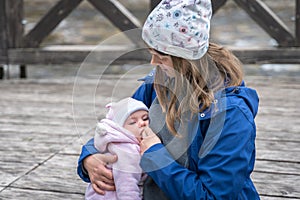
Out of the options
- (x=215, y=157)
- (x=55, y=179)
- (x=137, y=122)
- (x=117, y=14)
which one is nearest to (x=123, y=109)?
(x=137, y=122)

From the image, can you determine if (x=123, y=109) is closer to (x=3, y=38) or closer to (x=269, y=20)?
(x=269, y=20)

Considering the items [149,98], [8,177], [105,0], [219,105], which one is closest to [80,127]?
[149,98]

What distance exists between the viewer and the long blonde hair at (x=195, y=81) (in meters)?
1.63

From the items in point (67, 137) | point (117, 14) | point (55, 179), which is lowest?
point (117, 14)

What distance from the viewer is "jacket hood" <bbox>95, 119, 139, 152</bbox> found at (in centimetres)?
174

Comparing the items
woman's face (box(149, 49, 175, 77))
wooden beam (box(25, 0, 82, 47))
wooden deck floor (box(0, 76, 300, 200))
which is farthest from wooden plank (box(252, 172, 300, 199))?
wooden beam (box(25, 0, 82, 47))

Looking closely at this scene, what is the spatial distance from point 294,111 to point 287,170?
1223 mm

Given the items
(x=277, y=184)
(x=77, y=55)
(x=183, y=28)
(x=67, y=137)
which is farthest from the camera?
(x=77, y=55)

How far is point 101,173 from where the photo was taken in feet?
5.95

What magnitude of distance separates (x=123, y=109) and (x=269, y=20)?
3.16 metres

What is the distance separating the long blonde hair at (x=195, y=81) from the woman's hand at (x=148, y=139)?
5 cm

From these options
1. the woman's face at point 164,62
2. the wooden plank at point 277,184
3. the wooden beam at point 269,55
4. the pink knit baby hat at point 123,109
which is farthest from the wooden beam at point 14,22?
the woman's face at point 164,62

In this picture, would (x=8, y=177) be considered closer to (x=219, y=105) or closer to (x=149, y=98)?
(x=149, y=98)

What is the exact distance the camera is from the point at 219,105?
5.39ft
